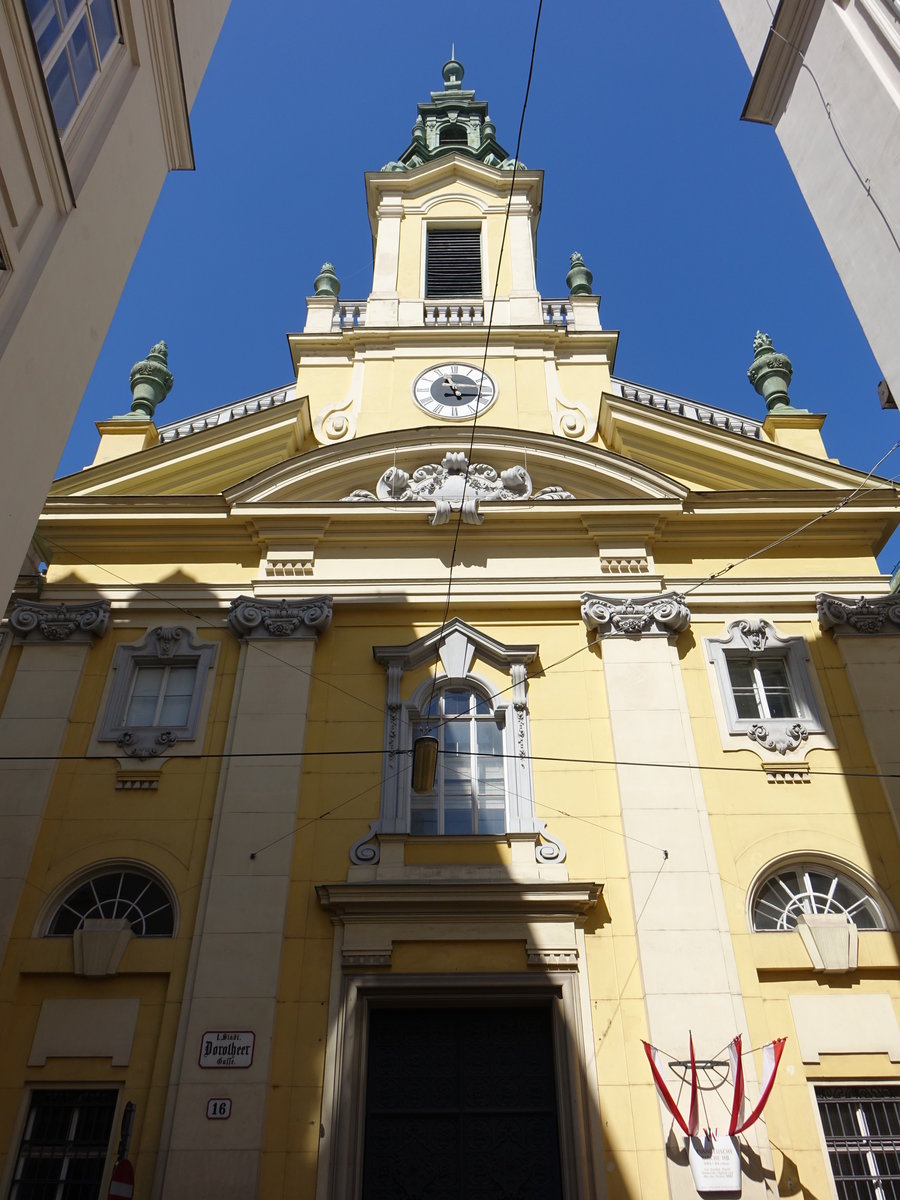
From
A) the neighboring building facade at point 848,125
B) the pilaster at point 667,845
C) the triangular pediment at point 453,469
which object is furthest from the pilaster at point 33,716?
the neighboring building facade at point 848,125

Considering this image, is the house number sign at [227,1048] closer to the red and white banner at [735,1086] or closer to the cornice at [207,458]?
the red and white banner at [735,1086]

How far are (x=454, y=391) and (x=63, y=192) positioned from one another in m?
8.45

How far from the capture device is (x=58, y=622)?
13273 mm

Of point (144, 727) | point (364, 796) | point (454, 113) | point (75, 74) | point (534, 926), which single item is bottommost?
point (534, 926)

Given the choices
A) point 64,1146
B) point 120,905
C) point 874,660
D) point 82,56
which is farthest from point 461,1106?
point 82,56

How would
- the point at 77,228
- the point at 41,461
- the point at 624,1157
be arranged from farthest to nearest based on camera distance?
the point at 624,1157, the point at 77,228, the point at 41,461

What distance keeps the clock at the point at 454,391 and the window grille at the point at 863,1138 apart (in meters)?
10.0

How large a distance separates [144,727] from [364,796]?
9.14 ft

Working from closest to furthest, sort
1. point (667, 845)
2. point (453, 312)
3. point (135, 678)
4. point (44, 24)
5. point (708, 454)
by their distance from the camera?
point (44, 24)
point (667, 845)
point (135, 678)
point (708, 454)
point (453, 312)

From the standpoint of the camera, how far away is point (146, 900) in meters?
11.4

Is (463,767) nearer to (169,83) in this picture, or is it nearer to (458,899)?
(458,899)

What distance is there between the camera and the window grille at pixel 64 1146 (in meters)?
9.66

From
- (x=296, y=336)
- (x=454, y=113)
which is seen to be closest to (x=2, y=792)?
(x=296, y=336)

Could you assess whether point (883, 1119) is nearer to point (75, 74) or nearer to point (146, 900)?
point (146, 900)
